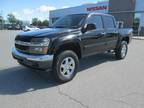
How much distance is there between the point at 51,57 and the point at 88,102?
58.3 inches

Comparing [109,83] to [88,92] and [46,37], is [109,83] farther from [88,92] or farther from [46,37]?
[46,37]

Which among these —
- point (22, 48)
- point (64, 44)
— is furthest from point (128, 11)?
point (22, 48)

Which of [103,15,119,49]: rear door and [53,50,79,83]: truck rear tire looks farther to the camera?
[103,15,119,49]: rear door

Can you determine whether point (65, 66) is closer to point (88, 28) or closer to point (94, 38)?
point (88, 28)

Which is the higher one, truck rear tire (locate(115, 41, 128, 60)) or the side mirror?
the side mirror

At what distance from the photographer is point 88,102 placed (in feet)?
12.4

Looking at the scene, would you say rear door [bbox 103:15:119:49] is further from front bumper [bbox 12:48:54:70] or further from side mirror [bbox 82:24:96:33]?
front bumper [bbox 12:48:54:70]

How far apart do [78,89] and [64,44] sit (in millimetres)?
1278

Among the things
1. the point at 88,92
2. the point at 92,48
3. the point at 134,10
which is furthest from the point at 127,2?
the point at 88,92

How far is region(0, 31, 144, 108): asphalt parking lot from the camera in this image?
3736mm

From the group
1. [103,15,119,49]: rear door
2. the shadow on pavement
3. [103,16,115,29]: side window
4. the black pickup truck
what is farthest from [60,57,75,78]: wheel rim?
[103,16,115,29]: side window

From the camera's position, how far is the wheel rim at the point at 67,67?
4949 millimetres

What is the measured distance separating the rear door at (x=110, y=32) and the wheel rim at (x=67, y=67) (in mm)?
2172

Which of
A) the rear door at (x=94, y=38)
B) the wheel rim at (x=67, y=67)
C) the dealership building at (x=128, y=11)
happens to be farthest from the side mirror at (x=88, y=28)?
the dealership building at (x=128, y=11)
